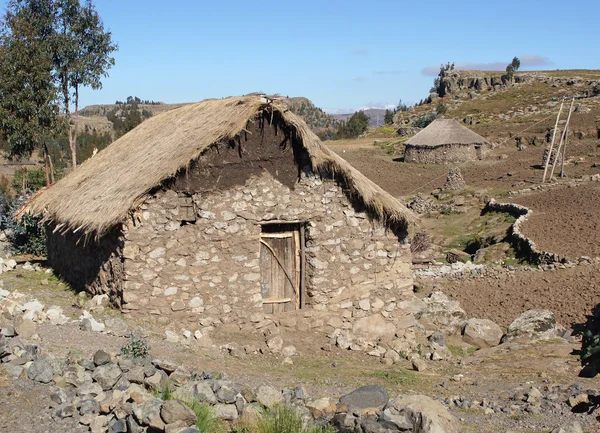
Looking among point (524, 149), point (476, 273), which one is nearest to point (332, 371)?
point (476, 273)

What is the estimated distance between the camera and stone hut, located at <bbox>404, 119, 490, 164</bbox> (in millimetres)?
40938

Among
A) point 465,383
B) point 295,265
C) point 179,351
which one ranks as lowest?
point 465,383

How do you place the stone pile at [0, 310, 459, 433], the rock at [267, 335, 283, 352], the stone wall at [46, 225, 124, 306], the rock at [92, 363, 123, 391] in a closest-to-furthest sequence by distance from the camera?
the stone pile at [0, 310, 459, 433], the rock at [92, 363, 123, 391], the stone wall at [46, 225, 124, 306], the rock at [267, 335, 283, 352]

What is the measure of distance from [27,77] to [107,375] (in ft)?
55.1

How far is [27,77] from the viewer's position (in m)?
21.1

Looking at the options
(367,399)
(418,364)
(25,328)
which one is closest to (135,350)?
(25,328)

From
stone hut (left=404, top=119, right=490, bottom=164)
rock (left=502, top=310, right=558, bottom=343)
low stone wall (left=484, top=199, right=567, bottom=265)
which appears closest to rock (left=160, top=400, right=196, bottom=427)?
rock (left=502, top=310, right=558, bottom=343)

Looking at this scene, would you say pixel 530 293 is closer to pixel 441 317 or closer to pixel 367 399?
pixel 441 317

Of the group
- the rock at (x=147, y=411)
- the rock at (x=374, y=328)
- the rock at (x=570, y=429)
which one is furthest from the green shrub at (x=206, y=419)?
the rock at (x=374, y=328)

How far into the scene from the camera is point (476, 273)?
16797 millimetres

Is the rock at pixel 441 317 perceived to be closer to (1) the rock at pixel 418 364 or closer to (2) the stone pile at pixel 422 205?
(1) the rock at pixel 418 364

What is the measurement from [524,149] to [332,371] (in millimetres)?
35645

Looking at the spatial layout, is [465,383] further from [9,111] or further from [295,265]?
[9,111]

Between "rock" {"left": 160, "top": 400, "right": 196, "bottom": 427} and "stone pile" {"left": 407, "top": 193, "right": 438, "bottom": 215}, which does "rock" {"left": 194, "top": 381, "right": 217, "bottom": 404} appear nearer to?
"rock" {"left": 160, "top": 400, "right": 196, "bottom": 427}
